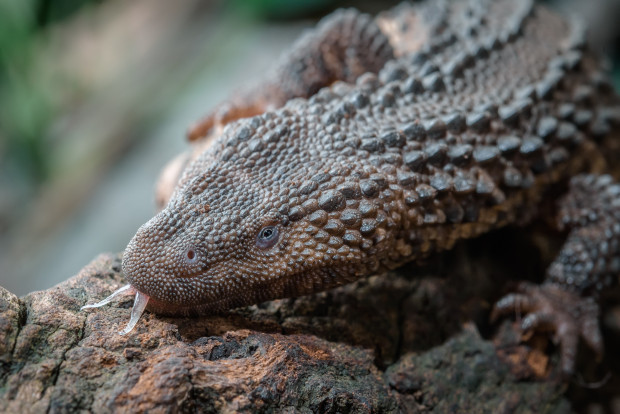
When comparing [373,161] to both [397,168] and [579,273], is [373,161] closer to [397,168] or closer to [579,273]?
[397,168]

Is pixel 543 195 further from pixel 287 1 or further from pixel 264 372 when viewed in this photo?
pixel 287 1

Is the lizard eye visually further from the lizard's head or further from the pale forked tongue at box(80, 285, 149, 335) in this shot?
the pale forked tongue at box(80, 285, 149, 335)

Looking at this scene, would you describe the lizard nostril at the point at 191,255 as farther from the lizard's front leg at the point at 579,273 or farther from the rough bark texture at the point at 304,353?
the lizard's front leg at the point at 579,273

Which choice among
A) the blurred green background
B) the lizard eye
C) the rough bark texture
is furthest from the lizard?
the blurred green background

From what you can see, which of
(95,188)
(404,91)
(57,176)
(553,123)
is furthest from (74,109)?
(553,123)

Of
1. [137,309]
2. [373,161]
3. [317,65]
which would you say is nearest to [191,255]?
[137,309]

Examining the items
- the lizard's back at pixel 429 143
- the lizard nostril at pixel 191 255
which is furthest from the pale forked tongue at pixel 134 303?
the lizard's back at pixel 429 143
